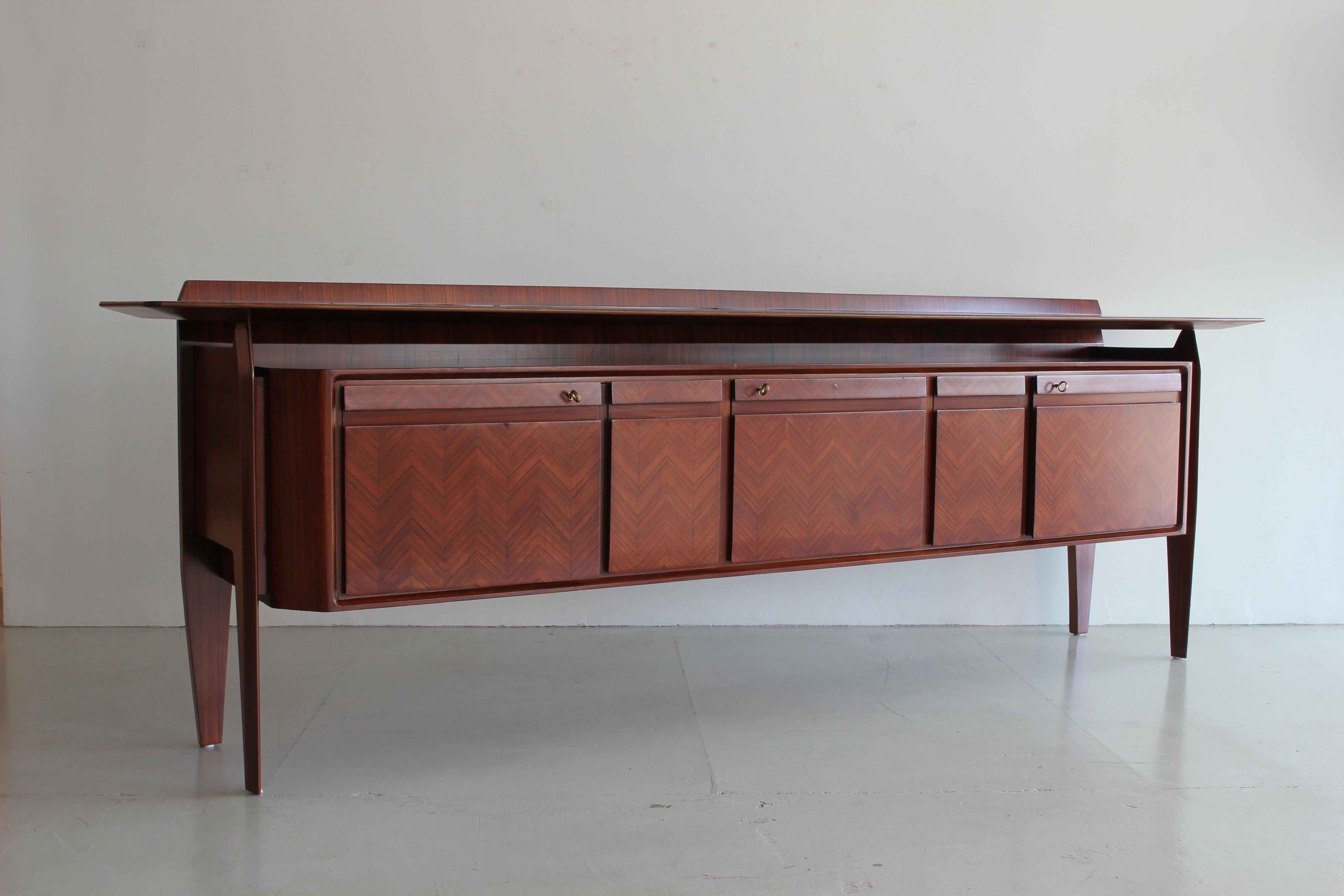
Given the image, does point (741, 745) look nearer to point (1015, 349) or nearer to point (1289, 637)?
point (1015, 349)

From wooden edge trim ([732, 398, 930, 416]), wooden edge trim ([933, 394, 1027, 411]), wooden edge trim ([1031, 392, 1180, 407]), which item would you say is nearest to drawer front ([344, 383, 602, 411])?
wooden edge trim ([732, 398, 930, 416])

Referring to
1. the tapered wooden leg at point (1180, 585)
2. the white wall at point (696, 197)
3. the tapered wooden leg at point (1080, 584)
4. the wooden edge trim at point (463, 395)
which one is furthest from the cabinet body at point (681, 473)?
the white wall at point (696, 197)

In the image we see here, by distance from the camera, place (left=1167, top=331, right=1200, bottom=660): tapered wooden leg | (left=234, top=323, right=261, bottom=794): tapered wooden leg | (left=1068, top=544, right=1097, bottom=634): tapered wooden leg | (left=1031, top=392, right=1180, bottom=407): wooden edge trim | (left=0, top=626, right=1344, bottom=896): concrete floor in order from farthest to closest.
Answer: (left=1068, top=544, right=1097, bottom=634): tapered wooden leg
(left=1167, top=331, right=1200, bottom=660): tapered wooden leg
(left=1031, top=392, right=1180, bottom=407): wooden edge trim
(left=234, top=323, right=261, bottom=794): tapered wooden leg
(left=0, top=626, right=1344, bottom=896): concrete floor

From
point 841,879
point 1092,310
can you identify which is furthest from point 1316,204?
point 841,879

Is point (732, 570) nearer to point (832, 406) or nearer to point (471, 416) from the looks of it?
point (832, 406)

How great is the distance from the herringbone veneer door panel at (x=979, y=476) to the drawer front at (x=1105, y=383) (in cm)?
12

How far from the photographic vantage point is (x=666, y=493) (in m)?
2.31

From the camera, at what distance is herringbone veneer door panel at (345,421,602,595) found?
2021mm

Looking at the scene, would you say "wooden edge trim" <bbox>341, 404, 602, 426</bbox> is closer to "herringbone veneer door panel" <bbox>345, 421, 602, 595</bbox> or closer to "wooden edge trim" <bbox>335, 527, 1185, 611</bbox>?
"herringbone veneer door panel" <bbox>345, 421, 602, 595</bbox>

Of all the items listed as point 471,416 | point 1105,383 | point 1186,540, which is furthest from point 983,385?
point 471,416

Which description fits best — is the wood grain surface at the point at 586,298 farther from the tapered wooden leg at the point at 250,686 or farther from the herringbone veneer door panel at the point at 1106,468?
the tapered wooden leg at the point at 250,686

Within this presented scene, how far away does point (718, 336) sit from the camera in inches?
114

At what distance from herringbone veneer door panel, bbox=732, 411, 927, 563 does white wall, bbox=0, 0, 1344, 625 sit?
0.96 m

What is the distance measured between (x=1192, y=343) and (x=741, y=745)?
72.9 inches
